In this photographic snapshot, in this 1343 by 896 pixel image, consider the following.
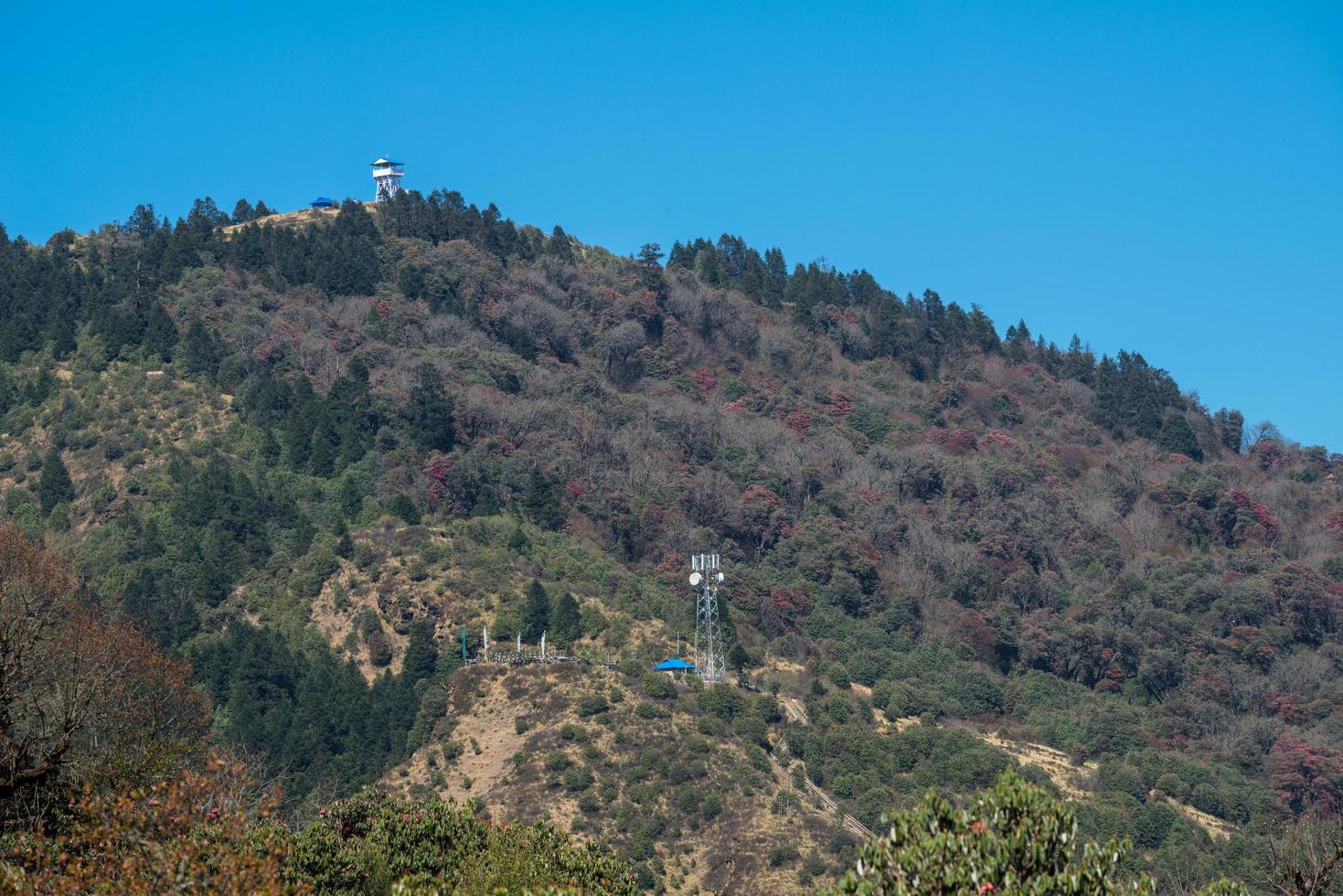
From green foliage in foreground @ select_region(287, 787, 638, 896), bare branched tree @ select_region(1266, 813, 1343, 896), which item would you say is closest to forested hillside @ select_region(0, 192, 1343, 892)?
bare branched tree @ select_region(1266, 813, 1343, 896)

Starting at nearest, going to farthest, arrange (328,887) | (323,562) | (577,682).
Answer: (328,887) → (577,682) → (323,562)

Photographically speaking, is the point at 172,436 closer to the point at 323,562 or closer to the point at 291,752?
the point at 323,562

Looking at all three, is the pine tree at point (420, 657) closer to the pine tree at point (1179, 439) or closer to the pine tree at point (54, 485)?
Answer: the pine tree at point (54, 485)

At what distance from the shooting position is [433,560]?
231 feet

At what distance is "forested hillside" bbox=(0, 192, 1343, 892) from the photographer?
192 ft

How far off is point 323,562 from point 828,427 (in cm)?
3988

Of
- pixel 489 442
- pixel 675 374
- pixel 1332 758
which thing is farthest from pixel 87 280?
pixel 1332 758

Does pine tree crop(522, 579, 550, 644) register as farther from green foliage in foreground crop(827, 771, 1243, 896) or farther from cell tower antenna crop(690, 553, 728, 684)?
green foliage in foreground crop(827, 771, 1243, 896)

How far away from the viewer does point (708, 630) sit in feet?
208

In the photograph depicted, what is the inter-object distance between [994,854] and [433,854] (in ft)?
44.8

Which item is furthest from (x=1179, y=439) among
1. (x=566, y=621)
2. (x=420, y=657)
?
(x=420, y=657)

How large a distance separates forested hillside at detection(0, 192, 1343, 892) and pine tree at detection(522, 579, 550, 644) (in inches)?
4.9

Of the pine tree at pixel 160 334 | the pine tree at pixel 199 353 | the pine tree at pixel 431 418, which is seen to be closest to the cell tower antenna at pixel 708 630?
the pine tree at pixel 431 418

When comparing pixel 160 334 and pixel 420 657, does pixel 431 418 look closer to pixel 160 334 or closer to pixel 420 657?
pixel 160 334
